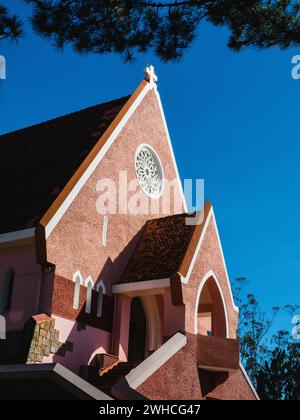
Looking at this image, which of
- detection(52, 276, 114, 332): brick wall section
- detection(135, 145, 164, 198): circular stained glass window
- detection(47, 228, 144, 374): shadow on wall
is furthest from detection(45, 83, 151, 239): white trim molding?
A: detection(47, 228, 144, 374): shadow on wall

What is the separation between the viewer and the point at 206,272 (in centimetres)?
1603

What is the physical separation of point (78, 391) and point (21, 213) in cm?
860

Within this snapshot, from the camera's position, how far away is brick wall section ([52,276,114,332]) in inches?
528

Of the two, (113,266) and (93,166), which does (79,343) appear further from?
(93,166)

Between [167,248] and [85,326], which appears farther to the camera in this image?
[167,248]

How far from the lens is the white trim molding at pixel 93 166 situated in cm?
1362

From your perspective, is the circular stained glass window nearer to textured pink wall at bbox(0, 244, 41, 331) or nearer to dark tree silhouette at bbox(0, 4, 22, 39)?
textured pink wall at bbox(0, 244, 41, 331)

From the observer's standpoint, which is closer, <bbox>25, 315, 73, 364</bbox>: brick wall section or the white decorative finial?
<bbox>25, 315, 73, 364</bbox>: brick wall section

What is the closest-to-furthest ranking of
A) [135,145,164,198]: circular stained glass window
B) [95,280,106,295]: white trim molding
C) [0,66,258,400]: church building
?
[0,66,258,400]: church building, [95,280,106,295]: white trim molding, [135,145,164,198]: circular stained glass window

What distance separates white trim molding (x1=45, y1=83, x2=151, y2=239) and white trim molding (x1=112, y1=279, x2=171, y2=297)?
301cm

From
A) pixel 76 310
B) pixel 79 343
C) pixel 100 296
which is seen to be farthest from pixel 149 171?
pixel 79 343

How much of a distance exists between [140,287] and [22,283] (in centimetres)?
335

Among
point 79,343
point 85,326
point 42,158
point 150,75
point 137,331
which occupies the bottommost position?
point 79,343

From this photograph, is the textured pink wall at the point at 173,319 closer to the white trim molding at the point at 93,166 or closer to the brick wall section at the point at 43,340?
the brick wall section at the point at 43,340
